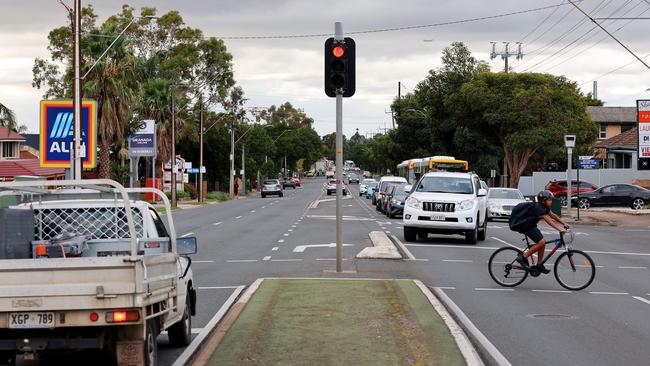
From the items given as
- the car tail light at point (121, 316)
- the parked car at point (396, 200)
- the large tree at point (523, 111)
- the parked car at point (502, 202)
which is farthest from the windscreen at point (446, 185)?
the large tree at point (523, 111)

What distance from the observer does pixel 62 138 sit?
43.1m

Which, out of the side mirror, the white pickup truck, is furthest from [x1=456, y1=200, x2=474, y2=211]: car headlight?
the white pickup truck

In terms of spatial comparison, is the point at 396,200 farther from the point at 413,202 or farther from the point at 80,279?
the point at 80,279

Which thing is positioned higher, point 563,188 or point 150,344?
point 563,188

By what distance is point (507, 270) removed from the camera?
16578mm

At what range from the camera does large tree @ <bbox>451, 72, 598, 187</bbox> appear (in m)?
60.2

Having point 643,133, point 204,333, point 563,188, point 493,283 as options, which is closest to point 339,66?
point 493,283

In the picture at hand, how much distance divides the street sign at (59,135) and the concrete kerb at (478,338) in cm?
3098

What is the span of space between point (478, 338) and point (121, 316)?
15.6ft

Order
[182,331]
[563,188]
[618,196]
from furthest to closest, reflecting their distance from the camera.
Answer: [563,188] → [618,196] → [182,331]

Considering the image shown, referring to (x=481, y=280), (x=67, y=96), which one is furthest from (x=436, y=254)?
(x=67, y=96)

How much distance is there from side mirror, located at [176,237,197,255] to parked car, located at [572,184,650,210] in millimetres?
46643

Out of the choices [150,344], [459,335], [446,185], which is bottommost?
→ [459,335]

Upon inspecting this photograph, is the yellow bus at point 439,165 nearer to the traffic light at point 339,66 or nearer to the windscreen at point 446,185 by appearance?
the windscreen at point 446,185
